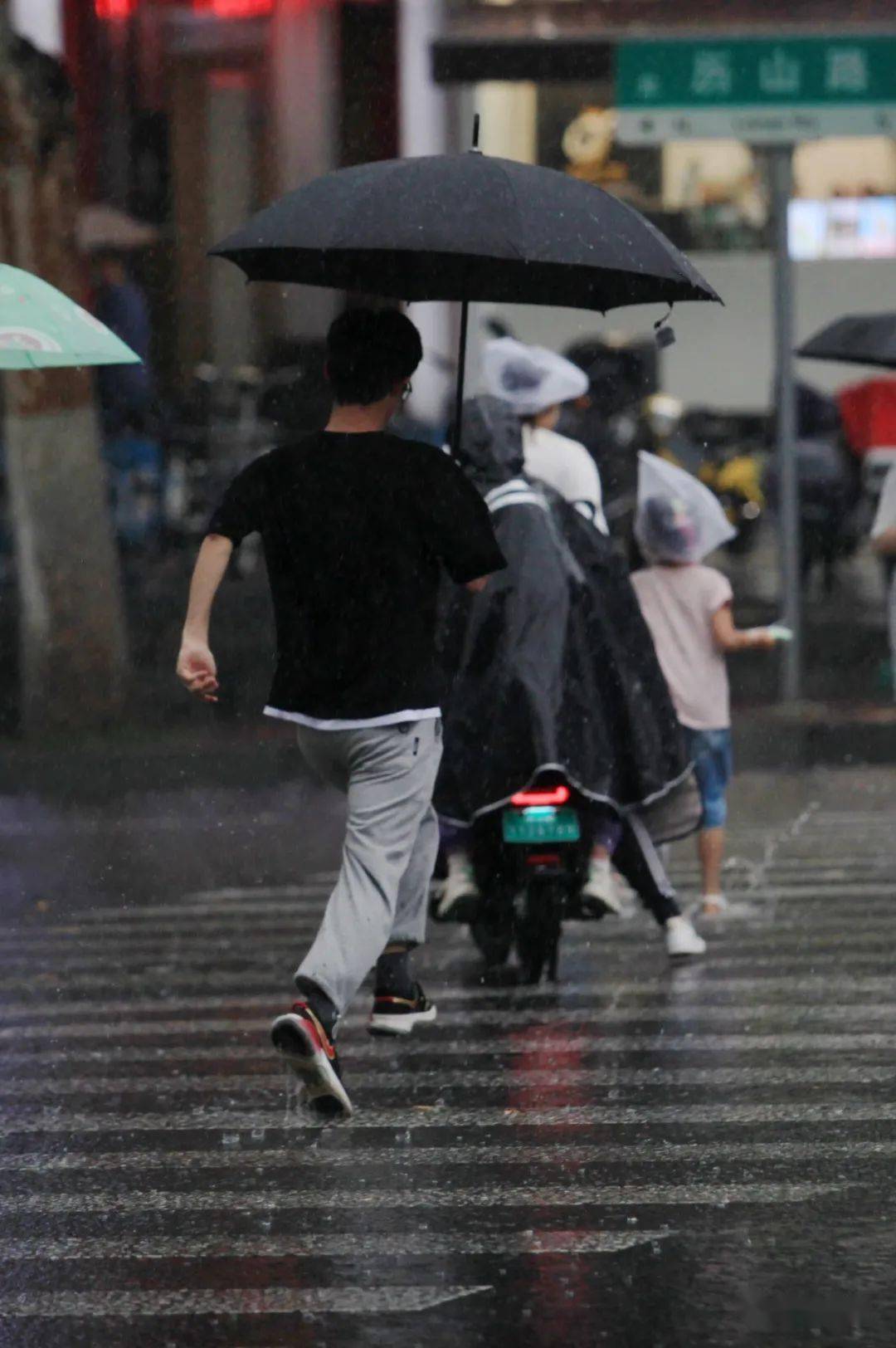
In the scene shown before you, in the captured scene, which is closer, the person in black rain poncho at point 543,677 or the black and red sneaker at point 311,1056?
the black and red sneaker at point 311,1056

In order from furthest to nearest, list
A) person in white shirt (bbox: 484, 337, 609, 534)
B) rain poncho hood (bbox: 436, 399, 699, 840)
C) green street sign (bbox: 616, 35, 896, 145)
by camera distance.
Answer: green street sign (bbox: 616, 35, 896, 145) < person in white shirt (bbox: 484, 337, 609, 534) < rain poncho hood (bbox: 436, 399, 699, 840)

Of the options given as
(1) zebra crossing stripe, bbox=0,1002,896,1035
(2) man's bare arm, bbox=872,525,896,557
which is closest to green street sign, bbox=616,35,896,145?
(2) man's bare arm, bbox=872,525,896,557

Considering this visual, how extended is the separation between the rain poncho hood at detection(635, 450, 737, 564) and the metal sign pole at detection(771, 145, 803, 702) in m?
5.95

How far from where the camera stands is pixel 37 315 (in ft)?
24.0

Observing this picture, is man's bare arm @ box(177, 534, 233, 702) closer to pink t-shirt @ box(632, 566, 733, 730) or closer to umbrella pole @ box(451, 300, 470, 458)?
umbrella pole @ box(451, 300, 470, 458)

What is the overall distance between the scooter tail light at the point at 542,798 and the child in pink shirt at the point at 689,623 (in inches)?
53.5

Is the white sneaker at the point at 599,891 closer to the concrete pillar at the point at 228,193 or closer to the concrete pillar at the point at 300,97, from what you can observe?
the concrete pillar at the point at 228,193

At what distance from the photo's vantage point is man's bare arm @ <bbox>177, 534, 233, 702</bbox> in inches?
255

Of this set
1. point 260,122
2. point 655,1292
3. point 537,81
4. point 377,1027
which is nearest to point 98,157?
point 260,122

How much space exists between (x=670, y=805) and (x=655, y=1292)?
12.8 ft

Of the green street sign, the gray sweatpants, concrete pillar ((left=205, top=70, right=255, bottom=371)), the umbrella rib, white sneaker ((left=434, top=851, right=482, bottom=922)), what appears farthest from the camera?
concrete pillar ((left=205, top=70, right=255, bottom=371))

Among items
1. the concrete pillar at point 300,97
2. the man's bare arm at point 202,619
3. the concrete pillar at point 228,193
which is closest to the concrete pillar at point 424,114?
the concrete pillar at point 300,97

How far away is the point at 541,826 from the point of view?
8195 mm

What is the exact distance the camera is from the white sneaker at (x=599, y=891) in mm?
8391
